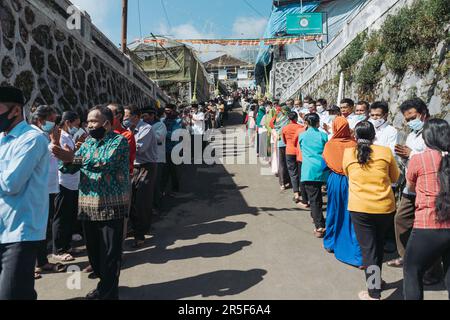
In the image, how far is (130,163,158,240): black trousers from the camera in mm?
5367

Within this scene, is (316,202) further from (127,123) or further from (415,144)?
(127,123)

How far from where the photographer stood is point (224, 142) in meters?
16.1

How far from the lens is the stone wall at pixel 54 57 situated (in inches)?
232

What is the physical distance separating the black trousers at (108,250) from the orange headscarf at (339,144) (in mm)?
2829

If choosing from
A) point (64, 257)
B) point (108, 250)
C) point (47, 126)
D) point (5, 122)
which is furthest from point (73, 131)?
point (5, 122)

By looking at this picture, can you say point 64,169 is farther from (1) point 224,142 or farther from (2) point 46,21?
(1) point 224,142

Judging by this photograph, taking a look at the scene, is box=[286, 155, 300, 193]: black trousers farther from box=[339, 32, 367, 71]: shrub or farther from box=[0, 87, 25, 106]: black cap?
box=[0, 87, 25, 106]: black cap

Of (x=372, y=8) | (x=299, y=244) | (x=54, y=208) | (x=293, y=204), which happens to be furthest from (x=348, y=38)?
(x=54, y=208)

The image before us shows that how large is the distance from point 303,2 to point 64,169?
76.0 feet

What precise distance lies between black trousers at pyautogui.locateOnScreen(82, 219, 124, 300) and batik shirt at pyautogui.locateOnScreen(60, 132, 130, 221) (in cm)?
9

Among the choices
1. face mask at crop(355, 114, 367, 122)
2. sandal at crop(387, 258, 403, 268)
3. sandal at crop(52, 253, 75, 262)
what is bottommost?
sandal at crop(387, 258, 403, 268)

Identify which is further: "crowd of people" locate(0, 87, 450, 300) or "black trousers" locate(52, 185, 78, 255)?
"black trousers" locate(52, 185, 78, 255)

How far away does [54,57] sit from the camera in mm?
7344

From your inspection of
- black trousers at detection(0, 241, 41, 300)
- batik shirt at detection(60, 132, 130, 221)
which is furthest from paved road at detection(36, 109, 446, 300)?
black trousers at detection(0, 241, 41, 300)
